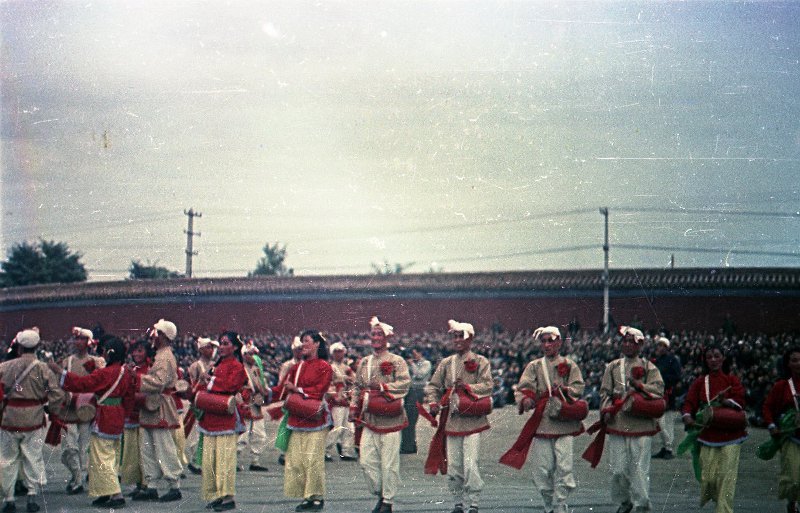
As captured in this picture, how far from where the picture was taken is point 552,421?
387 inches

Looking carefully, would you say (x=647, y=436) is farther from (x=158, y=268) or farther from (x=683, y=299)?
(x=158, y=268)

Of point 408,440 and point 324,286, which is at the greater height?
point 324,286

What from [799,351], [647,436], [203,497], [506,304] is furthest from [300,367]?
[506,304]

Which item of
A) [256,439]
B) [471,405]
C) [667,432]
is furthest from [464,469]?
[667,432]

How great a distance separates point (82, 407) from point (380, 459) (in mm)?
3102

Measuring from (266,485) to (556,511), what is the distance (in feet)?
13.7

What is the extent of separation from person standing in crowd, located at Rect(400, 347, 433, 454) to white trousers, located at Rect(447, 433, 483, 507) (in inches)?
184

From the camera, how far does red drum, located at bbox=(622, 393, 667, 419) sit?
31.4 ft

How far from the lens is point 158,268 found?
4222 centimetres

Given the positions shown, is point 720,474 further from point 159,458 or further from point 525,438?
point 159,458

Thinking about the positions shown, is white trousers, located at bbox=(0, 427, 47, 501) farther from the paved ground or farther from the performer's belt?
the paved ground

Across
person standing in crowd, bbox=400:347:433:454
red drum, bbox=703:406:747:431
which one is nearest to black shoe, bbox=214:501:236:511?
red drum, bbox=703:406:747:431

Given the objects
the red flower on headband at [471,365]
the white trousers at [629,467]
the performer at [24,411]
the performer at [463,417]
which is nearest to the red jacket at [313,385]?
the performer at [463,417]

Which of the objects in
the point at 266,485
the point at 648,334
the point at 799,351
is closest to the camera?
the point at 799,351
